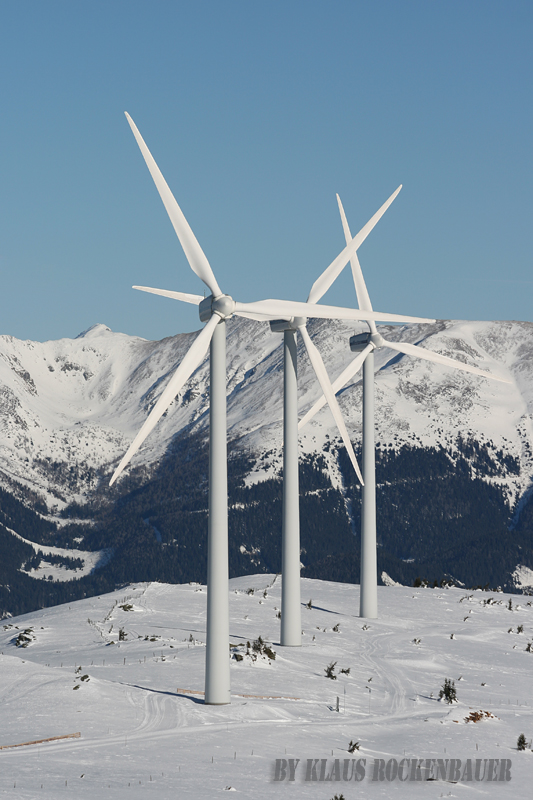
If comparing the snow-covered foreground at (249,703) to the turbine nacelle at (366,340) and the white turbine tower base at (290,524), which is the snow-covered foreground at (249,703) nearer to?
the white turbine tower base at (290,524)

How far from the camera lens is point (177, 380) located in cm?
3825

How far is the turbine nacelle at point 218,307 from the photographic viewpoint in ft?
139

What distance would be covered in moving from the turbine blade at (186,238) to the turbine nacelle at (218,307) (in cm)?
40

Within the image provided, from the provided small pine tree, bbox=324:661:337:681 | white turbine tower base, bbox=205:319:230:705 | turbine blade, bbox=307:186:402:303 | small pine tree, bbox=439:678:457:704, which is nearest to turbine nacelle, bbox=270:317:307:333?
turbine blade, bbox=307:186:402:303

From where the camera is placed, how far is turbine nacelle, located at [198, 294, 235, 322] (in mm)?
42500

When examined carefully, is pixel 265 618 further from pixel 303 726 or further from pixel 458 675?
pixel 303 726

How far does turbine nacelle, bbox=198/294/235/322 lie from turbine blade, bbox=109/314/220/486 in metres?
0.31

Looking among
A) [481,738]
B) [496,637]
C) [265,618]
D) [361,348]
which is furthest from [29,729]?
[361,348]

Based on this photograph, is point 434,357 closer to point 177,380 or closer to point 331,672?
point 331,672

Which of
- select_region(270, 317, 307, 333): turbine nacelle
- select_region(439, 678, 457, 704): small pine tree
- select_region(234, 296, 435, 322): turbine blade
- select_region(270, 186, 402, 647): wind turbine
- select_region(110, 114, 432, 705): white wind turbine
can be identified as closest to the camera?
select_region(110, 114, 432, 705): white wind turbine

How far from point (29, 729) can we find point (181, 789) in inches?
364

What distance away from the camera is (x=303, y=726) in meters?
36.9

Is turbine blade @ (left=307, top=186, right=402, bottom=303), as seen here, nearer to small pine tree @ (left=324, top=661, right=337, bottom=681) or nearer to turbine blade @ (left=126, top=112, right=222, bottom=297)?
turbine blade @ (left=126, top=112, right=222, bottom=297)

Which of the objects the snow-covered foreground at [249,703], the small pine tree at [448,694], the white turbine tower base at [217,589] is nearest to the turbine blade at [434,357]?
the snow-covered foreground at [249,703]
